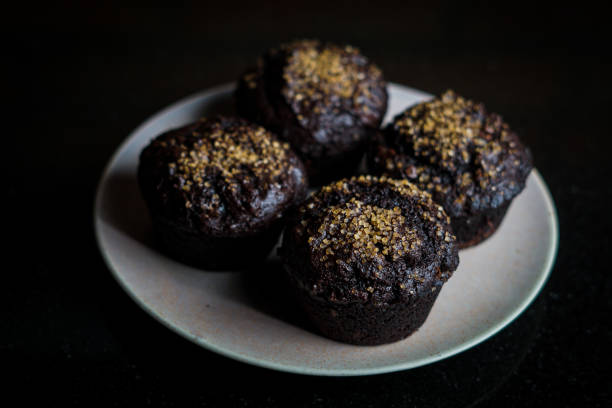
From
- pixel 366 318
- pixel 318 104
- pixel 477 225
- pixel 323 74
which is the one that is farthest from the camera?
pixel 323 74

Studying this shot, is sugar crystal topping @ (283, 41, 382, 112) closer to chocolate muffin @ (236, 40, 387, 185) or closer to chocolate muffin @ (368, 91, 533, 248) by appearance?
chocolate muffin @ (236, 40, 387, 185)

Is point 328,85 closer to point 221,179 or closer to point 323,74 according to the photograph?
point 323,74

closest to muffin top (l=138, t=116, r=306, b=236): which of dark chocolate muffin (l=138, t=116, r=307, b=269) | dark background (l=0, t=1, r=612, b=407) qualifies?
dark chocolate muffin (l=138, t=116, r=307, b=269)

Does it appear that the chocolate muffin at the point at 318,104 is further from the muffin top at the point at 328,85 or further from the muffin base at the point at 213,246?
the muffin base at the point at 213,246

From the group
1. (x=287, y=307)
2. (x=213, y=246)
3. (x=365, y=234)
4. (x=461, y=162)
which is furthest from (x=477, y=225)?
(x=213, y=246)

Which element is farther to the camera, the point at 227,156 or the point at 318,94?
the point at 318,94

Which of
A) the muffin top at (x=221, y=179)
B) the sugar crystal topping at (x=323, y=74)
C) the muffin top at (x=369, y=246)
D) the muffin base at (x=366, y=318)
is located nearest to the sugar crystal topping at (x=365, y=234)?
the muffin top at (x=369, y=246)
